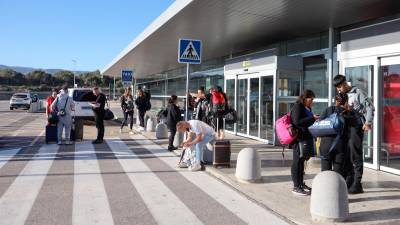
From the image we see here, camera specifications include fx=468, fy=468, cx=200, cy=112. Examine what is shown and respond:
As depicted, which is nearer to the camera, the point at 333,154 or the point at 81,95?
the point at 333,154

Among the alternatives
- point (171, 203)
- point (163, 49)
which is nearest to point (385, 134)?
point (171, 203)

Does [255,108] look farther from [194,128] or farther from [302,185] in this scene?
[302,185]

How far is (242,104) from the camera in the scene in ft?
54.2

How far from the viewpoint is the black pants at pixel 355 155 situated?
7371 mm

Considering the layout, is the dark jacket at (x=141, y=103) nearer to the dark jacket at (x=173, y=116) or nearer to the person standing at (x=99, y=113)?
the person standing at (x=99, y=113)

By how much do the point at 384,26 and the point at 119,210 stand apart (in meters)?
6.13

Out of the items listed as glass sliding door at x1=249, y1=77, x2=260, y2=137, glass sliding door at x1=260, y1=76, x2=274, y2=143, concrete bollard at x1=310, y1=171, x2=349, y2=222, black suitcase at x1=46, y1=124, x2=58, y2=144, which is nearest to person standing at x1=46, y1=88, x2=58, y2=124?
black suitcase at x1=46, y1=124, x2=58, y2=144

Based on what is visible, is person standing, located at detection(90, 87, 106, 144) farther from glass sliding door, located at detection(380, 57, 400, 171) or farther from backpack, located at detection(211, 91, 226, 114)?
glass sliding door, located at detection(380, 57, 400, 171)

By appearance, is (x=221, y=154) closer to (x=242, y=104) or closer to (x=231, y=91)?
(x=242, y=104)

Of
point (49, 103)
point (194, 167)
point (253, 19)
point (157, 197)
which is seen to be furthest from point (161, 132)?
point (157, 197)

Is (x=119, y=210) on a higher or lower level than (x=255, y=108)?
lower

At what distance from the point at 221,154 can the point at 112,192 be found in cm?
287

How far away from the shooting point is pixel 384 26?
29.7ft

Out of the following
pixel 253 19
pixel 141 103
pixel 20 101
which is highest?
pixel 253 19
